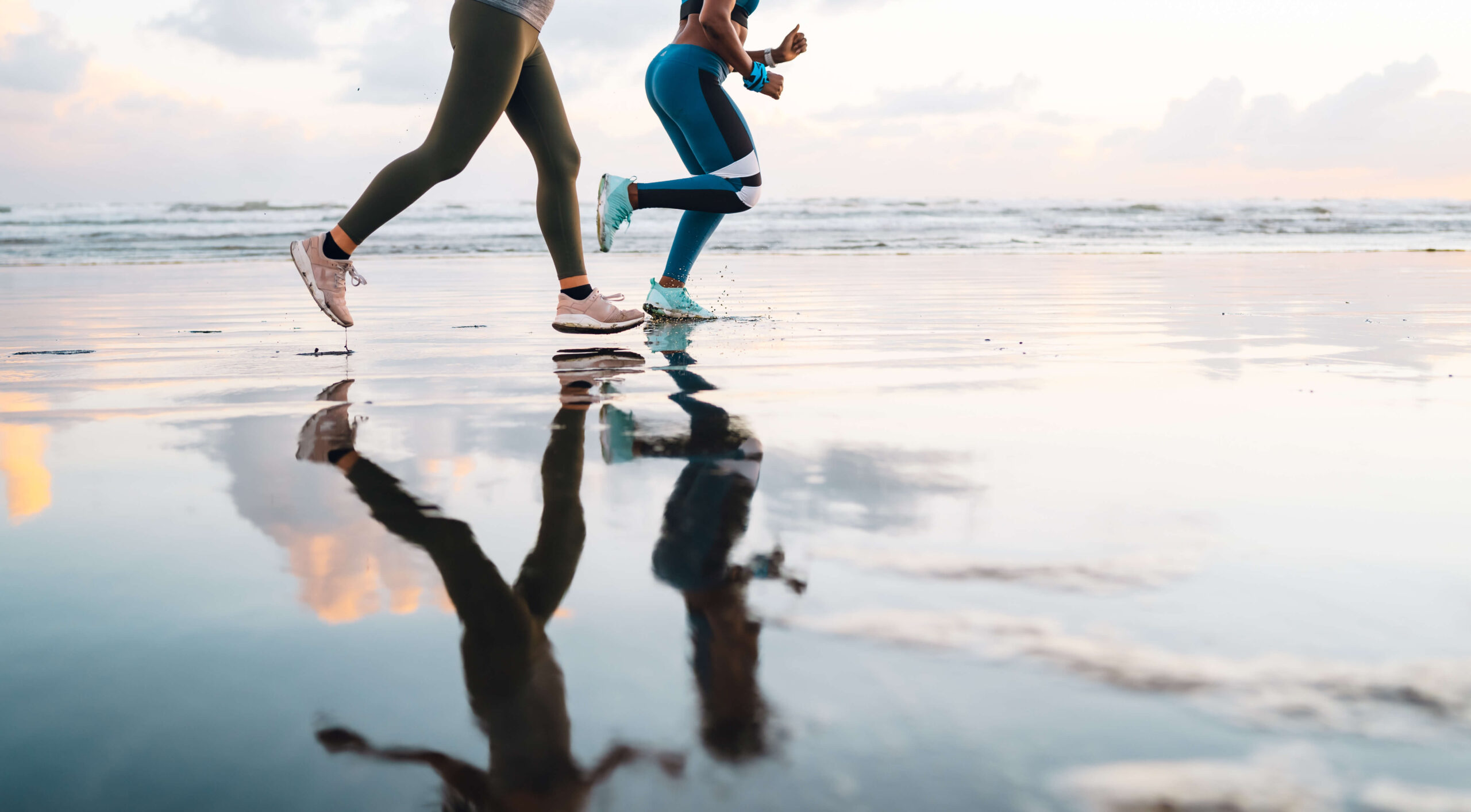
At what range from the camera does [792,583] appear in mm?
1080

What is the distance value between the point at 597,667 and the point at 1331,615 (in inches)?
27.6

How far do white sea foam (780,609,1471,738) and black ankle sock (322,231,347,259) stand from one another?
2722mm

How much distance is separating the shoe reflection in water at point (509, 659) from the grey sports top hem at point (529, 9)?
6.51 ft

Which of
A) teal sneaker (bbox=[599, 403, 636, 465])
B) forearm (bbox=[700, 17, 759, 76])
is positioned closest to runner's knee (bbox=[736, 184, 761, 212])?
forearm (bbox=[700, 17, 759, 76])

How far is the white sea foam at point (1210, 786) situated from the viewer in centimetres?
66

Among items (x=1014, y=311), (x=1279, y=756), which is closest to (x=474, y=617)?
(x=1279, y=756)

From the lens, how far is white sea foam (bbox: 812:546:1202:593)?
1089mm

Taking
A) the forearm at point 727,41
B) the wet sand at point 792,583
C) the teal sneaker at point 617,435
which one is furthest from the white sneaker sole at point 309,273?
the forearm at point 727,41

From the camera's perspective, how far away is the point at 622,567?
114 cm

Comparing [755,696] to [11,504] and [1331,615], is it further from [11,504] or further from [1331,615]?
[11,504]

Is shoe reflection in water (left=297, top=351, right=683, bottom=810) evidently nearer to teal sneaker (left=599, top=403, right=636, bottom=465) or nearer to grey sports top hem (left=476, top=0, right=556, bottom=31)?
teal sneaker (left=599, top=403, right=636, bottom=465)

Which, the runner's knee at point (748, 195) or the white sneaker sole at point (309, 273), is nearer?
the white sneaker sole at point (309, 273)

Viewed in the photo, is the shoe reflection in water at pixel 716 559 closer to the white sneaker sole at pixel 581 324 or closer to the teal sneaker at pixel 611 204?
the white sneaker sole at pixel 581 324

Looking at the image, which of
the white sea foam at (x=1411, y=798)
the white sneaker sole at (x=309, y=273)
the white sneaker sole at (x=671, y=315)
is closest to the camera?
the white sea foam at (x=1411, y=798)
